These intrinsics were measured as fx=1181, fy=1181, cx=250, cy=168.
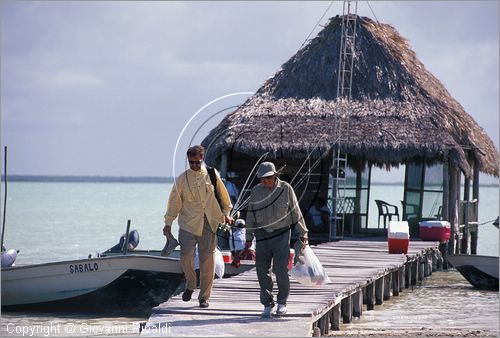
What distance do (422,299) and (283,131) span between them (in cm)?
534

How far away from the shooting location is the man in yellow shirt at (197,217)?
12.2m

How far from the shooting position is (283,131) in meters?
22.4

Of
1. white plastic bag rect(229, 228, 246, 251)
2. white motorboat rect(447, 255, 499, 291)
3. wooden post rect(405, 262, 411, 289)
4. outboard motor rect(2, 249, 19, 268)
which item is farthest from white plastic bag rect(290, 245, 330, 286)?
wooden post rect(405, 262, 411, 289)

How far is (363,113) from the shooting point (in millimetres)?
22844

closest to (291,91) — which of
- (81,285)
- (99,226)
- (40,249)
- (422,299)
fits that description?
(422,299)

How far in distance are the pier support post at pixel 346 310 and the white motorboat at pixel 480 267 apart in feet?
→ 15.7

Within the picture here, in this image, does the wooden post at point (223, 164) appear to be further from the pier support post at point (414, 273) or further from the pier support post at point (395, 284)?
the pier support post at point (395, 284)

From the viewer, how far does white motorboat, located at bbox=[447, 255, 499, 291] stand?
18.9m

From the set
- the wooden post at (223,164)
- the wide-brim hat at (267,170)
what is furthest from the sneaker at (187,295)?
the wooden post at (223,164)

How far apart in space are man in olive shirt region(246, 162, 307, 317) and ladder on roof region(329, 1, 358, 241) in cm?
969

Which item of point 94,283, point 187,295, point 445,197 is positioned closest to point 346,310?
point 187,295

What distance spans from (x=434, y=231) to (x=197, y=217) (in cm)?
1017

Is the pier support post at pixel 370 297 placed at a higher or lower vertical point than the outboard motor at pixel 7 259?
lower

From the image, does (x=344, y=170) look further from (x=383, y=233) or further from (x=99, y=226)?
(x=99, y=226)
